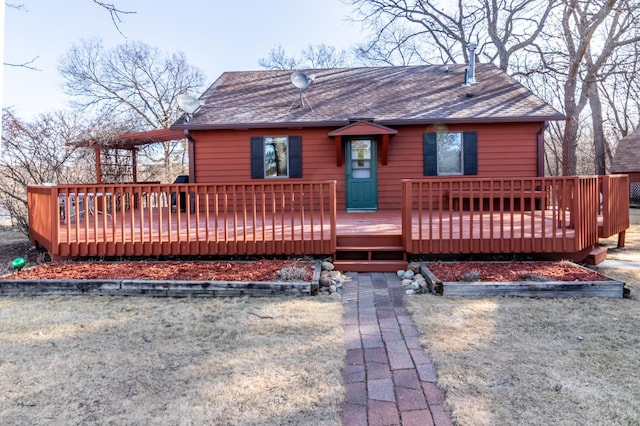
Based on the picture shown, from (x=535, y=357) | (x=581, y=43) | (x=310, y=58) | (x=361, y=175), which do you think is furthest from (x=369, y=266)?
(x=310, y=58)

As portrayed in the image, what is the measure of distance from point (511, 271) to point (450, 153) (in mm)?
5069

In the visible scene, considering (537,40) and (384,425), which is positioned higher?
(537,40)

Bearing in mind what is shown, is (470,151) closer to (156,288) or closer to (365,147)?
(365,147)

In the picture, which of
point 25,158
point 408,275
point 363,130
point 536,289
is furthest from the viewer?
point 363,130

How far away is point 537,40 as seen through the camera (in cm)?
1600

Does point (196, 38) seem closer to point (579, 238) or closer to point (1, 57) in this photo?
point (579, 238)

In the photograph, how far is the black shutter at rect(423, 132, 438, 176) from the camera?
9.27 metres

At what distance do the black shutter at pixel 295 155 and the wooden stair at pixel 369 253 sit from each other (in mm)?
4095

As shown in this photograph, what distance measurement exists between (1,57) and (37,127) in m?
9.25

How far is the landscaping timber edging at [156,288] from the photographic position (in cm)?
427

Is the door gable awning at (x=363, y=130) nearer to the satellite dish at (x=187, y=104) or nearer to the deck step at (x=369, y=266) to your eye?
the satellite dish at (x=187, y=104)

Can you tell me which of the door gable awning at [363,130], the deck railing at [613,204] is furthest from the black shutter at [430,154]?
the deck railing at [613,204]

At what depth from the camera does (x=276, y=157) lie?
955 cm

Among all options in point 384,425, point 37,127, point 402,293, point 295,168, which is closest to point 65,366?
point 384,425
